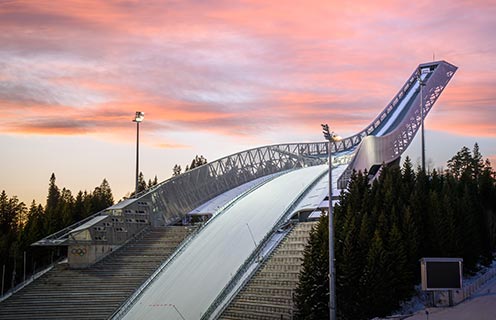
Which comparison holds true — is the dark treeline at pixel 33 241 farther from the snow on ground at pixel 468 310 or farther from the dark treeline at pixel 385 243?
the snow on ground at pixel 468 310

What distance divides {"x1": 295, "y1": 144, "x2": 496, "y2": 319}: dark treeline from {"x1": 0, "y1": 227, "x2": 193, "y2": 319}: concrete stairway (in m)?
14.1

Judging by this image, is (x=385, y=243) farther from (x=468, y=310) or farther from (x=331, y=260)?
(x=331, y=260)

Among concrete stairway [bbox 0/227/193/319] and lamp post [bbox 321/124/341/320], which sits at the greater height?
lamp post [bbox 321/124/341/320]

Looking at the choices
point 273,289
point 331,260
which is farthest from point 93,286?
point 331,260

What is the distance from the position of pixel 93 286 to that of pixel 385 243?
20600mm

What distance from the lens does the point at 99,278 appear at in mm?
40969

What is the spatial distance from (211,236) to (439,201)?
1840cm

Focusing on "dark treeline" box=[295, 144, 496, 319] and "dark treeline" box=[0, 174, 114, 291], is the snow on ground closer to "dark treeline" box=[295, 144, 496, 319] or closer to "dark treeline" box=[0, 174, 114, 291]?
"dark treeline" box=[295, 144, 496, 319]

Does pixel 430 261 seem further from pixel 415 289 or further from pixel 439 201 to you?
pixel 439 201

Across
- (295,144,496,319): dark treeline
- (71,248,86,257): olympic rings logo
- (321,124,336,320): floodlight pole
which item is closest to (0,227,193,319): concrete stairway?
(71,248,86,257): olympic rings logo

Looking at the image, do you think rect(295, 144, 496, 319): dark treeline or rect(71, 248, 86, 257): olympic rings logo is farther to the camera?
rect(71, 248, 86, 257): olympic rings logo

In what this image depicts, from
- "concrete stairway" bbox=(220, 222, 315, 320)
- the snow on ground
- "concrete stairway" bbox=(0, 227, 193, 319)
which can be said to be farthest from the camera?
"concrete stairway" bbox=(0, 227, 193, 319)

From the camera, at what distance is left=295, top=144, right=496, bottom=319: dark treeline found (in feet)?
84.2

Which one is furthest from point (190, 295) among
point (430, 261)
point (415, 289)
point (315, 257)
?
point (430, 261)
